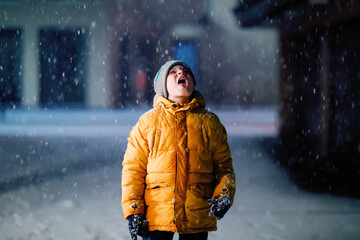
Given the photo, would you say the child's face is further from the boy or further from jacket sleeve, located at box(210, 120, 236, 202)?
jacket sleeve, located at box(210, 120, 236, 202)

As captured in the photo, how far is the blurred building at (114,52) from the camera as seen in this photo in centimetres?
1659

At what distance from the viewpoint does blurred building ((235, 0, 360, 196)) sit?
586 centimetres

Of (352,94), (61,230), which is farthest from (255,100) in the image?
(61,230)

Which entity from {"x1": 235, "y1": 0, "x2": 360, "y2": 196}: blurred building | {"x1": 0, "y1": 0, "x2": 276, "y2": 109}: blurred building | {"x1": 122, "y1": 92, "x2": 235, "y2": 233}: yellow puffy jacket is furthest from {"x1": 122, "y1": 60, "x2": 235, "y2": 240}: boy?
{"x1": 0, "y1": 0, "x2": 276, "y2": 109}: blurred building

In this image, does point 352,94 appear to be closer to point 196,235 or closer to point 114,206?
point 114,206

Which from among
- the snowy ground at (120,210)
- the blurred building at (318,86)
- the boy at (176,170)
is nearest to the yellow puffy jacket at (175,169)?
the boy at (176,170)

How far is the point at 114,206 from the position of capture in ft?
13.8

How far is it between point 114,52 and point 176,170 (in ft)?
50.5

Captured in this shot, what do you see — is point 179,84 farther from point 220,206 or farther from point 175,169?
point 220,206

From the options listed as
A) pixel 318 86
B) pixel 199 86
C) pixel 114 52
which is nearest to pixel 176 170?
pixel 318 86

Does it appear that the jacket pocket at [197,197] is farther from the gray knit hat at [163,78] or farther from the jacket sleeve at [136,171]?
the gray knit hat at [163,78]

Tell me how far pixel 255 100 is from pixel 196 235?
684 inches

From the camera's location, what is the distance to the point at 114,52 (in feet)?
54.6

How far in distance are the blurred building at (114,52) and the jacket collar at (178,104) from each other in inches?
580
